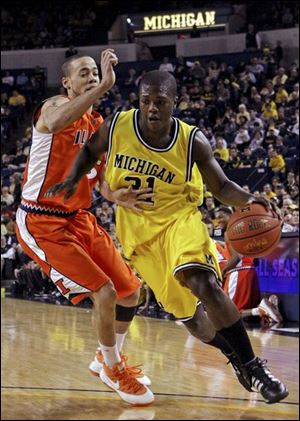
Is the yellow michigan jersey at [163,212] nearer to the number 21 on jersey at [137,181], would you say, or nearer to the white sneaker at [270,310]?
the number 21 on jersey at [137,181]

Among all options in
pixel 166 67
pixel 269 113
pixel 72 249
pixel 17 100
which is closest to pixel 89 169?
pixel 72 249

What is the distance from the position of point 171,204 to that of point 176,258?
0.84ft

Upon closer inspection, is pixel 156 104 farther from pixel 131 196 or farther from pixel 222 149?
pixel 222 149

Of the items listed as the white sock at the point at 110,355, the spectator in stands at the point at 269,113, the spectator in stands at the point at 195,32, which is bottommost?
the white sock at the point at 110,355

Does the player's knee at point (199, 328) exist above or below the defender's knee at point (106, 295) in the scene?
below

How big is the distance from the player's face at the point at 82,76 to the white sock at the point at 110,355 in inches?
92.0

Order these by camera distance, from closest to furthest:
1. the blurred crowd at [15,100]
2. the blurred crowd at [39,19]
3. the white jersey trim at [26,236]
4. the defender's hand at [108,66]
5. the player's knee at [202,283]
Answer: the defender's hand at [108,66]
the player's knee at [202,283]
the white jersey trim at [26,236]
the blurred crowd at [15,100]
the blurred crowd at [39,19]

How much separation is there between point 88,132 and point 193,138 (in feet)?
1.73

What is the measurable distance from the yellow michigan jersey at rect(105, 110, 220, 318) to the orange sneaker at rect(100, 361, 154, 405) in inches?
52.3

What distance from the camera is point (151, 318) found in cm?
1204

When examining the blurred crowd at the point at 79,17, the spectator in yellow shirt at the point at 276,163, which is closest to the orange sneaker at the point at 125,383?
the spectator in yellow shirt at the point at 276,163

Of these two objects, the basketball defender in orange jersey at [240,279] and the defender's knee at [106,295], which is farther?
the defender's knee at [106,295]

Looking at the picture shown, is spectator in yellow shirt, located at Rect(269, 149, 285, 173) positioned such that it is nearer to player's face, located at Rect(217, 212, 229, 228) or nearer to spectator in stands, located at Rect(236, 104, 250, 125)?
spectator in stands, located at Rect(236, 104, 250, 125)

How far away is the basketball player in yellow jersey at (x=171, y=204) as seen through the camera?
10.4ft
